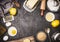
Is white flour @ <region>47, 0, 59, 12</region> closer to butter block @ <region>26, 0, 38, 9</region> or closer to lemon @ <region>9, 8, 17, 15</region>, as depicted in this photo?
butter block @ <region>26, 0, 38, 9</region>

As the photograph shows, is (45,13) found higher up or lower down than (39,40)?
higher up

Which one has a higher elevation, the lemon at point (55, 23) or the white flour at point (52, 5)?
the white flour at point (52, 5)

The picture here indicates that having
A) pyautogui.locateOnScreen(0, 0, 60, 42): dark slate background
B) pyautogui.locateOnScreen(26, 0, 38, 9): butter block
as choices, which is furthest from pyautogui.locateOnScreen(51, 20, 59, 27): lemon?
pyautogui.locateOnScreen(26, 0, 38, 9): butter block

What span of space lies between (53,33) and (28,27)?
15 cm

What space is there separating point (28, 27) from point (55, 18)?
0.58 ft

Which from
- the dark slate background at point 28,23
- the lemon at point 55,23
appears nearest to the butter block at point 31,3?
the dark slate background at point 28,23

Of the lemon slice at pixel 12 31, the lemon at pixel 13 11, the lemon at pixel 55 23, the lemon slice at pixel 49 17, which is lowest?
the lemon slice at pixel 12 31

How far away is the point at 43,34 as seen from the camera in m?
1.04

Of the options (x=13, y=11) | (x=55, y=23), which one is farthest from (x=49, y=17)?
(x=13, y=11)

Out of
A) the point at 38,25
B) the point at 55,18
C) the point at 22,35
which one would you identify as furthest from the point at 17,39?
the point at 55,18

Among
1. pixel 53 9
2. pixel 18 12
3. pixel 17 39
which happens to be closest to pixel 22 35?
→ pixel 17 39

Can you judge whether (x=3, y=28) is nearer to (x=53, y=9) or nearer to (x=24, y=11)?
(x=24, y=11)

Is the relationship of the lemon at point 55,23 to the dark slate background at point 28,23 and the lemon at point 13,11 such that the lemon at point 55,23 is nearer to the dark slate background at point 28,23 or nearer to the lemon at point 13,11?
the dark slate background at point 28,23

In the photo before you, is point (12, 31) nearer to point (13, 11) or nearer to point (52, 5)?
point (13, 11)
